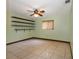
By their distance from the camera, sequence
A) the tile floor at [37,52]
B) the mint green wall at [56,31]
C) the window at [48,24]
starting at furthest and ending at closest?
the window at [48,24], the mint green wall at [56,31], the tile floor at [37,52]

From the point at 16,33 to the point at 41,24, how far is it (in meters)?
2.41

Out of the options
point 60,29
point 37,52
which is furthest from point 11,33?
point 60,29

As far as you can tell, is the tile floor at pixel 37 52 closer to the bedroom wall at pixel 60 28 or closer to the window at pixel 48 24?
the bedroom wall at pixel 60 28

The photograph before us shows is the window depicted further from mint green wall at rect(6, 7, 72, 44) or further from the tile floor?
the tile floor

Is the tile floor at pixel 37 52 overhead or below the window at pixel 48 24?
below

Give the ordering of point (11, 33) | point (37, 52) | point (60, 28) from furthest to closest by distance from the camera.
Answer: point (60, 28) → point (11, 33) → point (37, 52)

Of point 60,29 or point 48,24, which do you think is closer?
point 60,29

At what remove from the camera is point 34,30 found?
6.57 metres

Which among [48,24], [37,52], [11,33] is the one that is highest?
[48,24]

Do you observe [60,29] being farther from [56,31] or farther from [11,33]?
[11,33]

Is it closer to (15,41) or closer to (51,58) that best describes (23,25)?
(15,41)

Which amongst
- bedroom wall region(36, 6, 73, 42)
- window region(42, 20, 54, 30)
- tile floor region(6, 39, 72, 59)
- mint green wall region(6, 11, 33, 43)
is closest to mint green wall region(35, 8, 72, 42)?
bedroom wall region(36, 6, 73, 42)

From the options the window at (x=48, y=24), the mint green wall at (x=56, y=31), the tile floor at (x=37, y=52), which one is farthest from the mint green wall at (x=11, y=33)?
the window at (x=48, y=24)
